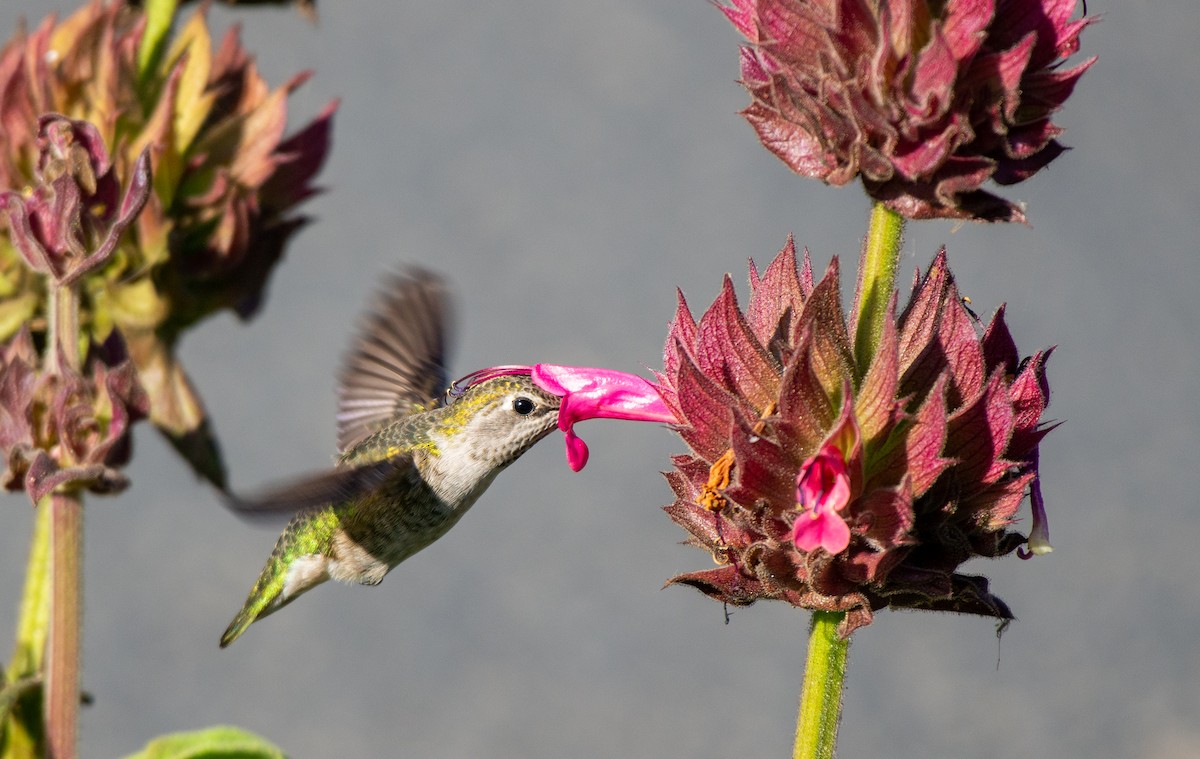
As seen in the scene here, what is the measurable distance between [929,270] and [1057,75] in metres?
0.11

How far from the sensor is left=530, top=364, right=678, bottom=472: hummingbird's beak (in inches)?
33.9

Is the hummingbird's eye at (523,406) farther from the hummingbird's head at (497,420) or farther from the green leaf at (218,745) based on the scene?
the green leaf at (218,745)

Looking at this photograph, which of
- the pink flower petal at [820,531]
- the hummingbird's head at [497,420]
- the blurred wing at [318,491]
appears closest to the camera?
the pink flower petal at [820,531]

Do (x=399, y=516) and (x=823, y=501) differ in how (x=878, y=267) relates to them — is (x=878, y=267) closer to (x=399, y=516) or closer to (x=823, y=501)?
(x=823, y=501)

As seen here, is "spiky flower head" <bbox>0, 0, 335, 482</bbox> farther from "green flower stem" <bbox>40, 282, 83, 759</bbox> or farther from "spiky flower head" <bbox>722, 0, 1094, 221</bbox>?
"spiky flower head" <bbox>722, 0, 1094, 221</bbox>

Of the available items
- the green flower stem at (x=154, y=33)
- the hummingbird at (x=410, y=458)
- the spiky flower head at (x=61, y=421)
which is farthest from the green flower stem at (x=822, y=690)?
the green flower stem at (x=154, y=33)

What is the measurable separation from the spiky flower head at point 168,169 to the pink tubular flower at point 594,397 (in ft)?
1.21

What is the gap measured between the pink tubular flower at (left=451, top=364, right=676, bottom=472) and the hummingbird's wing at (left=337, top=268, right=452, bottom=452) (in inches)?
6.5

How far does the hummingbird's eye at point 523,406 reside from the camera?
1.07 meters

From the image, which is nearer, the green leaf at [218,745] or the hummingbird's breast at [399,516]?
the green leaf at [218,745]

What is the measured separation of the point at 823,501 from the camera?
66 centimetres

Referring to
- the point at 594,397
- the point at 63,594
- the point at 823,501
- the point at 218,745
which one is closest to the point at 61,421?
the point at 63,594

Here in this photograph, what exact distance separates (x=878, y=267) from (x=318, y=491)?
358 mm

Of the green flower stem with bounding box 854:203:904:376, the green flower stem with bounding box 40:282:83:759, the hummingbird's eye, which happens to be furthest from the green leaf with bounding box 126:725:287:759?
the green flower stem with bounding box 854:203:904:376
